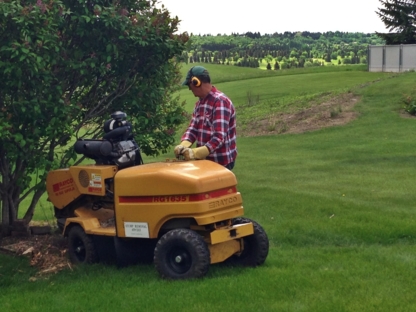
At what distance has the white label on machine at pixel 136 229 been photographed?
6.38m

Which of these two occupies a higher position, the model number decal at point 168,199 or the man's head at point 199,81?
the man's head at point 199,81

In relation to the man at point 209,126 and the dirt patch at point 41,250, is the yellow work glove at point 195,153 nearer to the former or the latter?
the man at point 209,126

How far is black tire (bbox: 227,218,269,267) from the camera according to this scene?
21.9 ft

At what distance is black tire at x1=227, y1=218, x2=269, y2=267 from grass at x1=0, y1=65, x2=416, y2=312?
136 millimetres

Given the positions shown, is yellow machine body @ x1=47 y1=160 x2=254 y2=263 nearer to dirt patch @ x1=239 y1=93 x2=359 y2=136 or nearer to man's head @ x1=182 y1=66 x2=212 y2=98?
man's head @ x1=182 y1=66 x2=212 y2=98

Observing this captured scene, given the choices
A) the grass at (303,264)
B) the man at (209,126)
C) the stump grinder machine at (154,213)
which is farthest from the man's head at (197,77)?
the grass at (303,264)

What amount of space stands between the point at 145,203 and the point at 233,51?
71947 millimetres

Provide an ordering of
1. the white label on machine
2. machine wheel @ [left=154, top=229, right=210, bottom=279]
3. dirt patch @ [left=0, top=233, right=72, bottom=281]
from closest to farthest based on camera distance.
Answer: machine wheel @ [left=154, top=229, right=210, bottom=279]
the white label on machine
dirt patch @ [left=0, top=233, right=72, bottom=281]

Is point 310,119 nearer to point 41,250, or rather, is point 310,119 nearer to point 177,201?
point 41,250

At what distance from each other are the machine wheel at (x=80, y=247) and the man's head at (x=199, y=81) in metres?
1.82

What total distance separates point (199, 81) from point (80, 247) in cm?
210

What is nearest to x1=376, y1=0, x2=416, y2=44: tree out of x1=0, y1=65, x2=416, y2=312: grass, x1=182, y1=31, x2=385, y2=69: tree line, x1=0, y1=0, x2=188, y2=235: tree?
x1=182, y1=31, x2=385, y2=69: tree line

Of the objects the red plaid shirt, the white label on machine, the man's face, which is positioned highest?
the man's face

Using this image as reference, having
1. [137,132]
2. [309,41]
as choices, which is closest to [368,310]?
[137,132]
